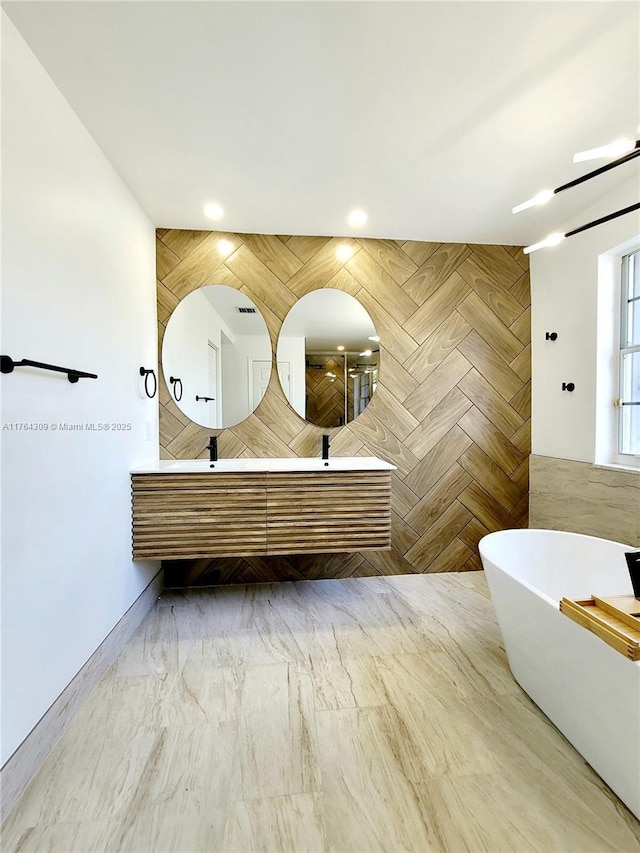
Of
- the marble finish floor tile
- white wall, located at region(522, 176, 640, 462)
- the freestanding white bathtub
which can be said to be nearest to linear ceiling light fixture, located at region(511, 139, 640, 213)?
white wall, located at region(522, 176, 640, 462)

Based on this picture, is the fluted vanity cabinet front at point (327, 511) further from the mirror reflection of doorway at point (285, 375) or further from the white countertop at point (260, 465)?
the mirror reflection of doorway at point (285, 375)

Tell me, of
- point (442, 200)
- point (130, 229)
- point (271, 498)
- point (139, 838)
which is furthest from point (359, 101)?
point (139, 838)

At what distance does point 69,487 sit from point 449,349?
2.70 meters

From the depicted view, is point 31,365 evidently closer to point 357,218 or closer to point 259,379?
point 259,379

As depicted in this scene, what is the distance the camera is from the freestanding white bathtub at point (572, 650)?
120 centimetres

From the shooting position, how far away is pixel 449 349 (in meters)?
3.05

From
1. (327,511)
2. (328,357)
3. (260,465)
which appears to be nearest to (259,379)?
(328,357)

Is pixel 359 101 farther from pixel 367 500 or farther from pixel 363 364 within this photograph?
pixel 367 500

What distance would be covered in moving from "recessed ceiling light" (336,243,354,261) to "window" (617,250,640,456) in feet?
6.03

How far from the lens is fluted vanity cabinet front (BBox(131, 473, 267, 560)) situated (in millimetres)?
2275

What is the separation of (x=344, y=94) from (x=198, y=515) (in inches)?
88.3

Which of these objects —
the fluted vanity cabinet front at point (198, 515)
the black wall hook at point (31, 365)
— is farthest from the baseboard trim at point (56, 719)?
the black wall hook at point (31, 365)

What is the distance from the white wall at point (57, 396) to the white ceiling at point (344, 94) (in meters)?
0.24

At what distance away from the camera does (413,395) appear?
3.04m
